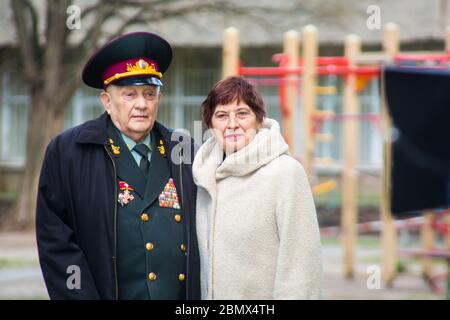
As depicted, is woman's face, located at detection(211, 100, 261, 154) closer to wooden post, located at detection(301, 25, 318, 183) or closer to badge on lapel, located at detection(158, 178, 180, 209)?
badge on lapel, located at detection(158, 178, 180, 209)

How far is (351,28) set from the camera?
1784 centimetres

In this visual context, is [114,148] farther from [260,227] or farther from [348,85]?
[348,85]

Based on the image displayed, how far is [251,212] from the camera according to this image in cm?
397

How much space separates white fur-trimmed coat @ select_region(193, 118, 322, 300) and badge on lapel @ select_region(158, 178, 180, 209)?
14 centimetres

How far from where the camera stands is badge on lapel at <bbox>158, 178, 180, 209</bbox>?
4172mm

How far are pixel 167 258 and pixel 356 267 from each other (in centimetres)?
778

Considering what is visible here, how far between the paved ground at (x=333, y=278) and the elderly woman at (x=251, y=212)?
16.2 ft

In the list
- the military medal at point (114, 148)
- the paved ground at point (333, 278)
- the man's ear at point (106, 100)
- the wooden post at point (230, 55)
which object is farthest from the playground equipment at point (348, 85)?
the military medal at point (114, 148)

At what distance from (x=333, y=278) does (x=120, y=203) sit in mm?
6719

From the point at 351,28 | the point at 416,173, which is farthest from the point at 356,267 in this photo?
the point at 351,28

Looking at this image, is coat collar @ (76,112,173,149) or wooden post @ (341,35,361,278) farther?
wooden post @ (341,35,361,278)

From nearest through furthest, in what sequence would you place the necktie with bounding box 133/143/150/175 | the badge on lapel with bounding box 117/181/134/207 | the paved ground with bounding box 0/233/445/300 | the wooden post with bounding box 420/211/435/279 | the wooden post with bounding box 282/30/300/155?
the badge on lapel with bounding box 117/181/134/207 < the necktie with bounding box 133/143/150/175 < the paved ground with bounding box 0/233/445/300 < the wooden post with bounding box 420/211/435/279 < the wooden post with bounding box 282/30/300/155

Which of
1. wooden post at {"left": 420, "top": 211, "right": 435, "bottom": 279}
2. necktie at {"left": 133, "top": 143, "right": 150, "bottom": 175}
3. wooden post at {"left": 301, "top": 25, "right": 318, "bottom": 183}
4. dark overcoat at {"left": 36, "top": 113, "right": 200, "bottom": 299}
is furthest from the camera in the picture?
wooden post at {"left": 420, "top": 211, "right": 435, "bottom": 279}

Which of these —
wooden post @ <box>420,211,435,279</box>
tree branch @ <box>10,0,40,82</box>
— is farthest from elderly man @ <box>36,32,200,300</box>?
tree branch @ <box>10,0,40,82</box>
